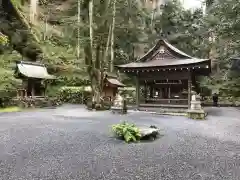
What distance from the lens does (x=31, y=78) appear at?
20.5 metres

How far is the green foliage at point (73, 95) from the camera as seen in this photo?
2545 cm

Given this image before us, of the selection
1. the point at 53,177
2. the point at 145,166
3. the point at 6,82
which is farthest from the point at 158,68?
the point at 53,177

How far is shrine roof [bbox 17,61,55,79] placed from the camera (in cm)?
2003

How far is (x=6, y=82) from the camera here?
16.6 meters

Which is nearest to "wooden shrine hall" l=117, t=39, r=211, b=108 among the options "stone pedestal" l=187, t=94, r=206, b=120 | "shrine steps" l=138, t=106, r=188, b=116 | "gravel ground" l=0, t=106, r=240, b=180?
"shrine steps" l=138, t=106, r=188, b=116

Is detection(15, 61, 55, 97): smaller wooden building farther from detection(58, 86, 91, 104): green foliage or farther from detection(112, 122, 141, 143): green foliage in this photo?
detection(112, 122, 141, 143): green foliage

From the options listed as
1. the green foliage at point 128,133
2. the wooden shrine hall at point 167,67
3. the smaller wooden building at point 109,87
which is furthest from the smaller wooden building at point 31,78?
the green foliage at point 128,133

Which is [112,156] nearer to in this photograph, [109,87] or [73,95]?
[109,87]

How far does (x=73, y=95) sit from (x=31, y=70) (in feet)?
19.6

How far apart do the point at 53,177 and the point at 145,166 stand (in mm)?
1908

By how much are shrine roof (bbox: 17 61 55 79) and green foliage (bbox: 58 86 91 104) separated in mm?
3894

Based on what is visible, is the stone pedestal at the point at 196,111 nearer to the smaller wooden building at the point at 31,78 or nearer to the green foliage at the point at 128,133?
the green foliage at the point at 128,133

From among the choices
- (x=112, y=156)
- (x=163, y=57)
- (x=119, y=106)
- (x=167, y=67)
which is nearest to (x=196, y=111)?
(x=167, y=67)

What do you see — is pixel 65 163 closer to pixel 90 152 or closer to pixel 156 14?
pixel 90 152
